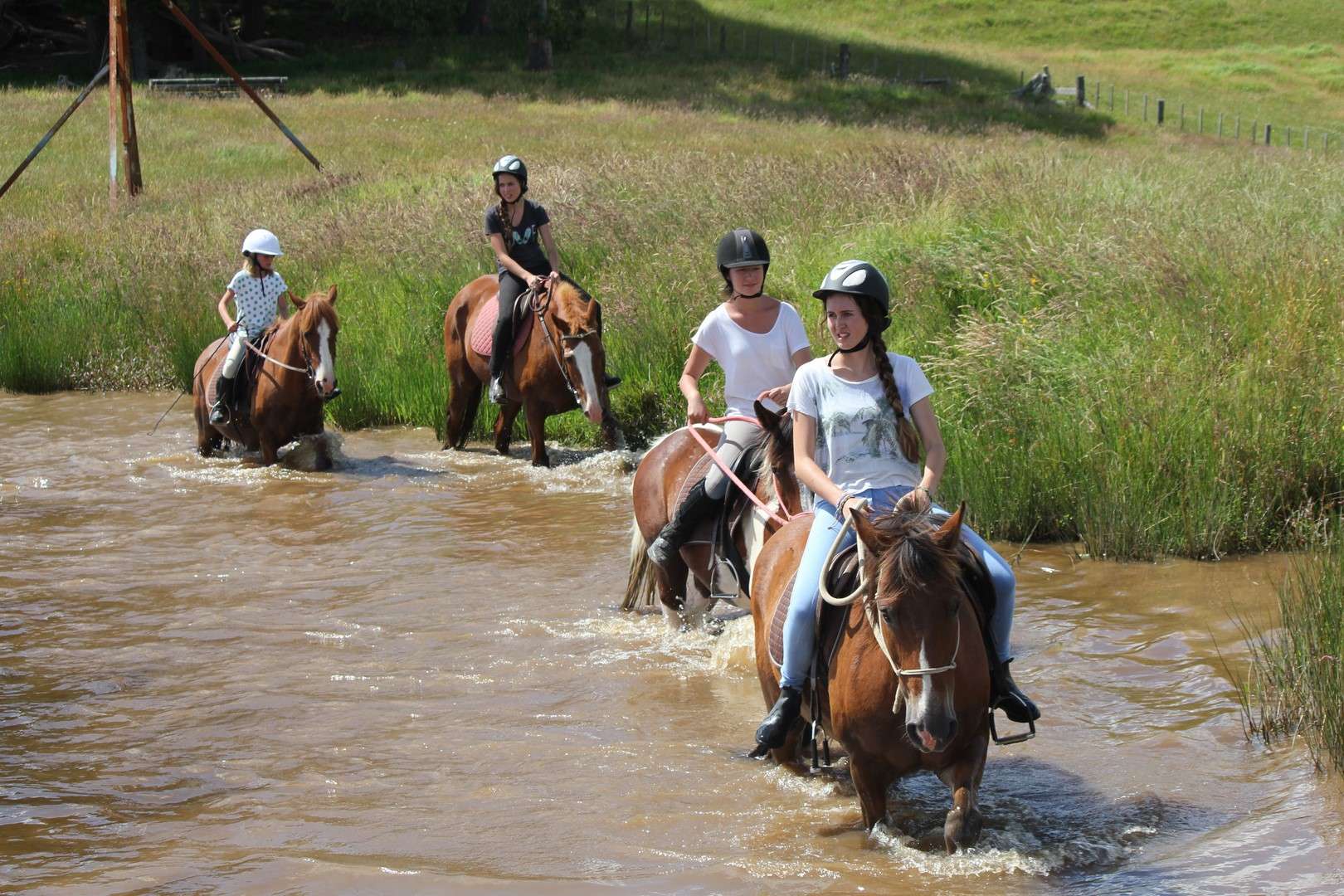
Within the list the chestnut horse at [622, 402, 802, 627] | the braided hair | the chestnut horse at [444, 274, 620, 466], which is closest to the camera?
the braided hair

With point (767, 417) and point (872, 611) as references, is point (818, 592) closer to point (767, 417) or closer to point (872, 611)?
point (872, 611)

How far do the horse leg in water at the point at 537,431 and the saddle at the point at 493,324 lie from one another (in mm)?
547

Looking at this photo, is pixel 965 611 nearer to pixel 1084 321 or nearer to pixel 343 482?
pixel 1084 321

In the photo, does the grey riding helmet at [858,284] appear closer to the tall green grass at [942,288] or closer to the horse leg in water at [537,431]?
the tall green grass at [942,288]

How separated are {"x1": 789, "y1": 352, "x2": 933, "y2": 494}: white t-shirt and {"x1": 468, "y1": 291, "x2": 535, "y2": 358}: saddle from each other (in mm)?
8018

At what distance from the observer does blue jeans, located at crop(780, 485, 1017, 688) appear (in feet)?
17.5

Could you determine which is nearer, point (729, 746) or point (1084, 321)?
point (729, 746)

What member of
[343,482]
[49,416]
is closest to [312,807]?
[343,482]

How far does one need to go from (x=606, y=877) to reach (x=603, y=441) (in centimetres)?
866

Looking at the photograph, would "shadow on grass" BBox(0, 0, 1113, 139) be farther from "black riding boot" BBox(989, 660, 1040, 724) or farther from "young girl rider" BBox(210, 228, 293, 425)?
"black riding boot" BBox(989, 660, 1040, 724)

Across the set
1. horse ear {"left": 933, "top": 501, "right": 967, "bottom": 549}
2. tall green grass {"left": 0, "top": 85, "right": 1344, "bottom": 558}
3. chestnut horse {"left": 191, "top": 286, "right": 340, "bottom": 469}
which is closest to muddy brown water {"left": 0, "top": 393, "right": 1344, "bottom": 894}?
tall green grass {"left": 0, "top": 85, "right": 1344, "bottom": 558}

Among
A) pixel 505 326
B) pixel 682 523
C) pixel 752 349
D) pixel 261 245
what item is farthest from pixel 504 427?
pixel 752 349

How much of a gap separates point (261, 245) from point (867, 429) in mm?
9400

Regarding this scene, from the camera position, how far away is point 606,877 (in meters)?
5.41
